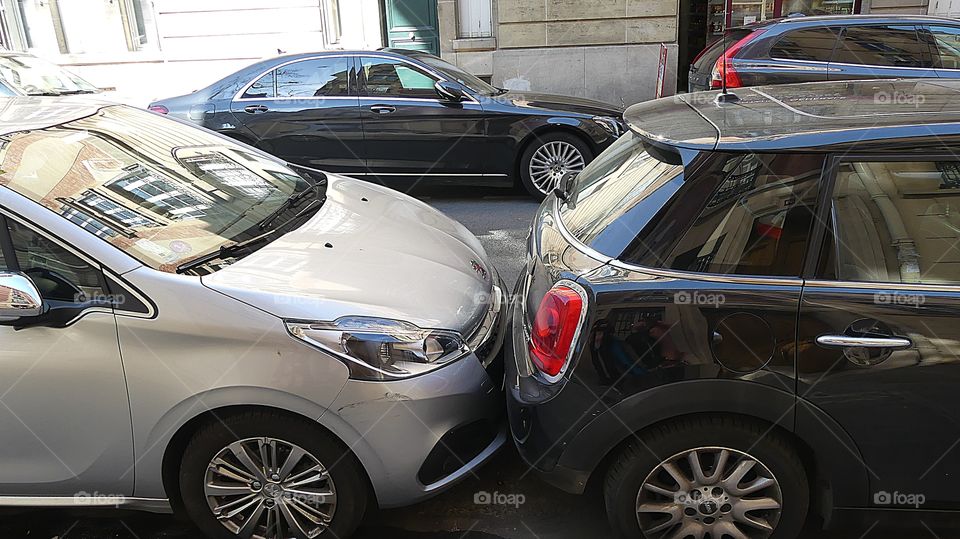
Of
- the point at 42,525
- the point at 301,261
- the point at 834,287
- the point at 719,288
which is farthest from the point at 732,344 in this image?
the point at 42,525

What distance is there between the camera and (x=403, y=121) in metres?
6.97

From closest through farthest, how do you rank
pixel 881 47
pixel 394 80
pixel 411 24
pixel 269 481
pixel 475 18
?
pixel 269 481 < pixel 394 80 < pixel 881 47 < pixel 475 18 < pixel 411 24

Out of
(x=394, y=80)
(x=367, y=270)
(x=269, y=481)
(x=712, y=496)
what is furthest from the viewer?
(x=394, y=80)

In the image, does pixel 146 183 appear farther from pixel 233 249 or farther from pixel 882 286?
pixel 882 286

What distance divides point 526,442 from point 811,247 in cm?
121

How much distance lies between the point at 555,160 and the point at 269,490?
5002mm

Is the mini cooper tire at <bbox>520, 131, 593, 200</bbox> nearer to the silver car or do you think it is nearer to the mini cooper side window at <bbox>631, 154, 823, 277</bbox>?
the silver car

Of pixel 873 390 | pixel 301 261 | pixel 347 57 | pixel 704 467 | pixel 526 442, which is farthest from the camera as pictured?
pixel 347 57

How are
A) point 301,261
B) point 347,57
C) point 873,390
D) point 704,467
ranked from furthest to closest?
point 347,57, point 301,261, point 704,467, point 873,390

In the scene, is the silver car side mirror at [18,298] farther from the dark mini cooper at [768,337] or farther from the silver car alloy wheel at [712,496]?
the silver car alloy wheel at [712,496]

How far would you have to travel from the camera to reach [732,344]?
226cm

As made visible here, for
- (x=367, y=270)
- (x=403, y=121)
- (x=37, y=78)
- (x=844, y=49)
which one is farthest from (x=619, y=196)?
(x=37, y=78)

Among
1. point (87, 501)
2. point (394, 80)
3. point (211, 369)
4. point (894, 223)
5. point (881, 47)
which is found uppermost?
point (881, 47)

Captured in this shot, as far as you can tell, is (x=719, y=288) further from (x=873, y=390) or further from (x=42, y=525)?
(x=42, y=525)
